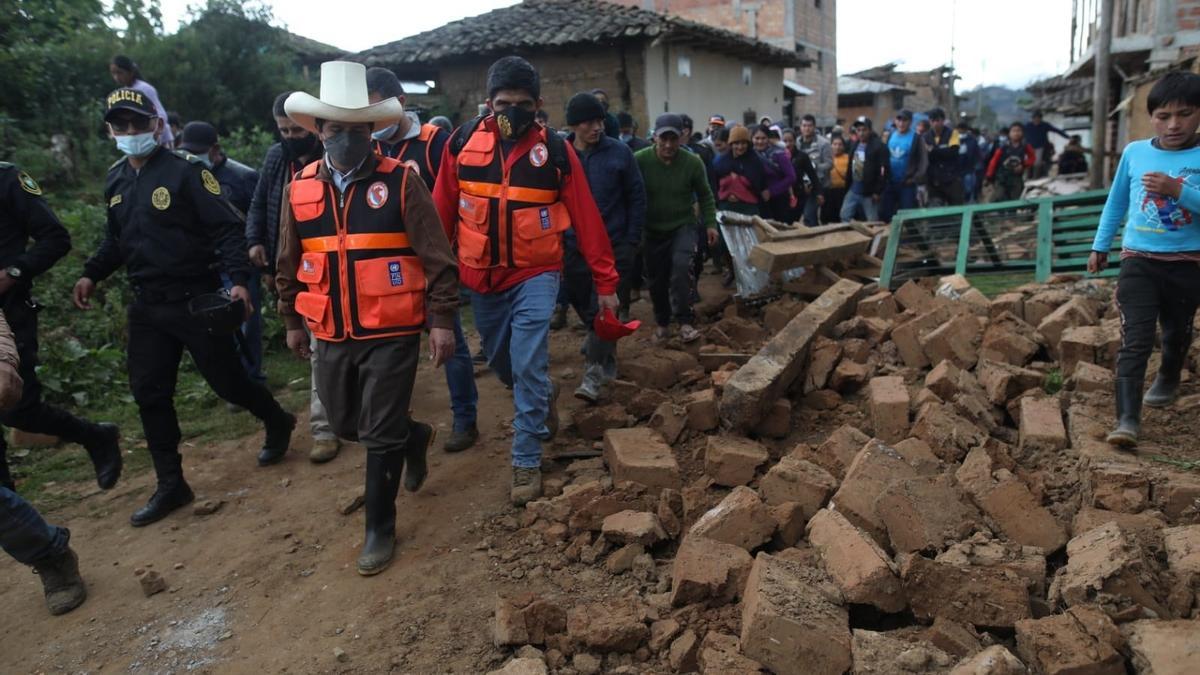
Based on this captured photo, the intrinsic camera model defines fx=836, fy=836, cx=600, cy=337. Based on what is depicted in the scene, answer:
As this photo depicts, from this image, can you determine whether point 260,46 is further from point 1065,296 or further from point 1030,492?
point 1030,492

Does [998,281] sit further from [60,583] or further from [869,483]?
[60,583]

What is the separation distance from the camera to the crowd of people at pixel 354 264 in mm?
3424

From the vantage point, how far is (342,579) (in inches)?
137

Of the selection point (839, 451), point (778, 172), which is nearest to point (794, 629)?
point (839, 451)

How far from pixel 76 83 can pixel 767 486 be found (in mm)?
10620

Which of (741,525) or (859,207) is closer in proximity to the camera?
(741,525)

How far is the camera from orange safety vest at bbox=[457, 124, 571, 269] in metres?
4.04

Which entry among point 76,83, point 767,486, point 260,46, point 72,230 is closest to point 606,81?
point 260,46

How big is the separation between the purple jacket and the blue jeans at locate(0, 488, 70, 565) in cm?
669

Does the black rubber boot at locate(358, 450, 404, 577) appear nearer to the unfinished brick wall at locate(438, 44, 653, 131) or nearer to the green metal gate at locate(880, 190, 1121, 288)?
the green metal gate at locate(880, 190, 1121, 288)

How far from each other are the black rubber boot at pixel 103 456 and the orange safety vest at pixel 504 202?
7.35ft

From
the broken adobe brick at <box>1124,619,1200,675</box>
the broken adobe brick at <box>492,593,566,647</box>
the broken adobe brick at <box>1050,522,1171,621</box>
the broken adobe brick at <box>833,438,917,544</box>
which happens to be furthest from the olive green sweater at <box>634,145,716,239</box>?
the broken adobe brick at <box>1124,619,1200,675</box>

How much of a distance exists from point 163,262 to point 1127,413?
4606 millimetres

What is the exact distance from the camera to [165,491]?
430 cm
